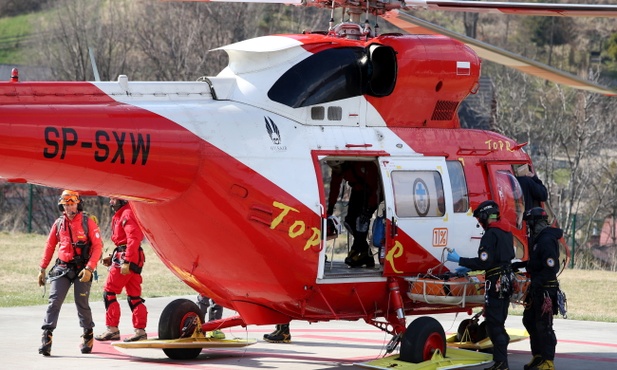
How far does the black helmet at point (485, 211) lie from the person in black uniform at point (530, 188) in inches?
64.3

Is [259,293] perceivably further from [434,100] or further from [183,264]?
[434,100]

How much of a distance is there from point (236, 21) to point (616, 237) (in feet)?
60.0

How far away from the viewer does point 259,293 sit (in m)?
11.5

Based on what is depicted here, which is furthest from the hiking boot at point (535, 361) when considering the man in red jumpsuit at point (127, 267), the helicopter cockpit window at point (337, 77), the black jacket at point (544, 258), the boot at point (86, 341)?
the boot at point (86, 341)

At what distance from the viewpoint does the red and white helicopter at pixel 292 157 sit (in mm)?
10312

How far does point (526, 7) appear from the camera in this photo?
38.2 ft

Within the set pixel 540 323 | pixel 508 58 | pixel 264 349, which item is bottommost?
pixel 264 349

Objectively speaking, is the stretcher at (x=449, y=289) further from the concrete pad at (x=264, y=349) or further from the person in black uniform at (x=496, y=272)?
the concrete pad at (x=264, y=349)

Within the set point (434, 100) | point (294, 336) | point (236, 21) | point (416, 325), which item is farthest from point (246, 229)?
point (236, 21)

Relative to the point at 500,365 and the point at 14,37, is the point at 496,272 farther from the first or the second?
the point at 14,37

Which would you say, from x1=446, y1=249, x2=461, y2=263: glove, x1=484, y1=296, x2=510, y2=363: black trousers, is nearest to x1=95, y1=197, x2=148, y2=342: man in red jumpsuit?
x1=446, y1=249, x2=461, y2=263: glove

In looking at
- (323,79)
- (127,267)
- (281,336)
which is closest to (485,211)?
(323,79)

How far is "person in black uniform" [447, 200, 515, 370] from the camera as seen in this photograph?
39.6 ft

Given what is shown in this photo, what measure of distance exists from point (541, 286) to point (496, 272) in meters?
0.70
